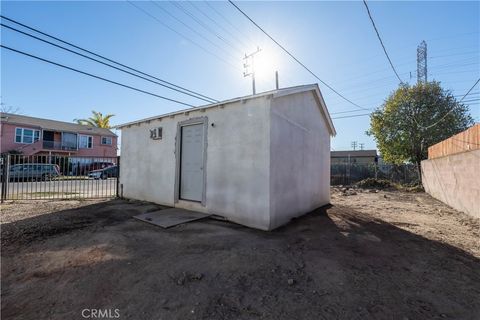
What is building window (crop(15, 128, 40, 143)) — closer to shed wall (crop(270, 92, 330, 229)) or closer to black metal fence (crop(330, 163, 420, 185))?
shed wall (crop(270, 92, 330, 229))

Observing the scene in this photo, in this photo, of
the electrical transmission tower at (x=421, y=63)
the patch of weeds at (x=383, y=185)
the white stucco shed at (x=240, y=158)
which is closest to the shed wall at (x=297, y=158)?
the white stucco shed at (x=240, y=158)

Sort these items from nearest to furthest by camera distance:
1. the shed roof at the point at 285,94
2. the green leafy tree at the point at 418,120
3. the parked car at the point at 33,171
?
the shed roof at the point at 285,94 → the parked car at the point at 33,171 → the green leafy tree at the point at 418,120

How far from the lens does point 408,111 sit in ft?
59.5

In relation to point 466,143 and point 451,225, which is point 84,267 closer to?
point 451,225

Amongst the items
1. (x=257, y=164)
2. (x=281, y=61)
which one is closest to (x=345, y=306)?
(x=257, y=164)

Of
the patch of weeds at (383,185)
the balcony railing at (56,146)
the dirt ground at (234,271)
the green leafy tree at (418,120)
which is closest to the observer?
the dirt ground at (234,271)

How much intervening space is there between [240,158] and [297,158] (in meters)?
1.86

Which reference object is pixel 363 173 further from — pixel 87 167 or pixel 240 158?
pixel 87 167

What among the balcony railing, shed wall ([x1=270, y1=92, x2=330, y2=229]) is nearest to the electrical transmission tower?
shed wall ([x1=270, y1=92, x2=330, y2=229])

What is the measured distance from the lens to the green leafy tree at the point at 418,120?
57.3ft

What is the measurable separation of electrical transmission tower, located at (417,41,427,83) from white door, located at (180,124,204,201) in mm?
20033

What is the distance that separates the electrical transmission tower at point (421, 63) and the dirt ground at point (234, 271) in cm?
1835

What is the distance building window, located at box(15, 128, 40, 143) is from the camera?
23.6m

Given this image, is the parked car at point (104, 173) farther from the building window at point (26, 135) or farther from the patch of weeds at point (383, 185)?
the patch of weeds at point (383, 185)
